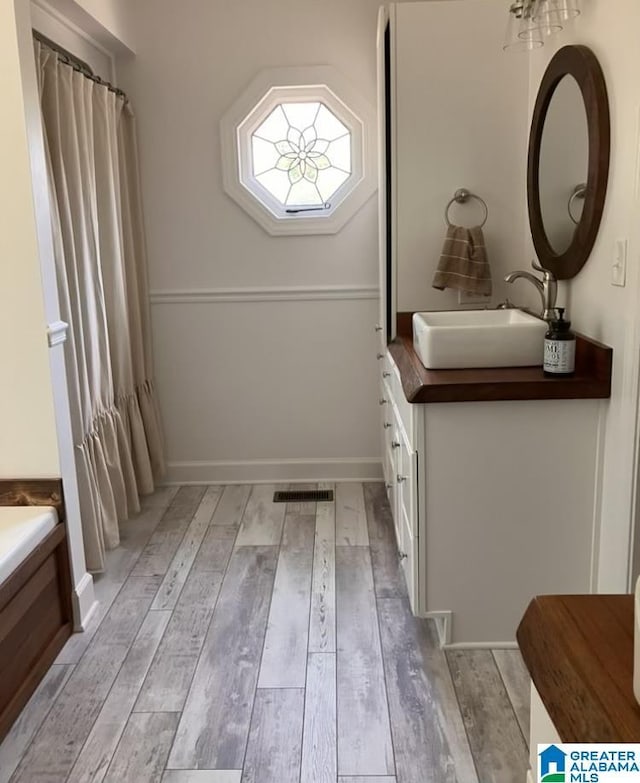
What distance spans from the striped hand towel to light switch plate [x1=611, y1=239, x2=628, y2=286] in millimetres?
809

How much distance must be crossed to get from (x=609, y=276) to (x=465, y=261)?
0.79m

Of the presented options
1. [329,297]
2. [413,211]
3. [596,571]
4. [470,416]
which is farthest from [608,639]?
[329,297]

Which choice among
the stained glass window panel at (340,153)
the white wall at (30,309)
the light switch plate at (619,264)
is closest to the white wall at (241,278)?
the stained glass window panel at (340,153)

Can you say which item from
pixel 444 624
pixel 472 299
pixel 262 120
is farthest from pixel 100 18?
pixel 444 624

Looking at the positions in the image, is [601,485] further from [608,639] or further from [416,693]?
[608,639]

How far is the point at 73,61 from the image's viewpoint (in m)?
2.91

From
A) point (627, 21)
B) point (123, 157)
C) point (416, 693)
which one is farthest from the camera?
point (123, 157)

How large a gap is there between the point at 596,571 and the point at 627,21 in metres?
1.53

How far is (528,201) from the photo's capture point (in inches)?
108

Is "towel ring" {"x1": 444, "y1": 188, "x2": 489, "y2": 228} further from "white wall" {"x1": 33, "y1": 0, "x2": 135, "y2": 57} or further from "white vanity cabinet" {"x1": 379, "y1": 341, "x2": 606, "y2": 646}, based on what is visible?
"white wall" {"x1": 33, "y1": 0, "x2": 135, "y2": 57}

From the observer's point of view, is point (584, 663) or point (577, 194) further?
point (577, 194)

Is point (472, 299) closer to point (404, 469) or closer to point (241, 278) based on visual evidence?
point (404, 469)

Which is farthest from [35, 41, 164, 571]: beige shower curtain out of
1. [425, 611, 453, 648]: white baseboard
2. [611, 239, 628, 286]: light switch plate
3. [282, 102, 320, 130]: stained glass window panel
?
[611, 239, 628, 286]: light switch plate

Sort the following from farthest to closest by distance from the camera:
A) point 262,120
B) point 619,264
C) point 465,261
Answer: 1. point 262,120
2. point 465,261
3. point 619,264
